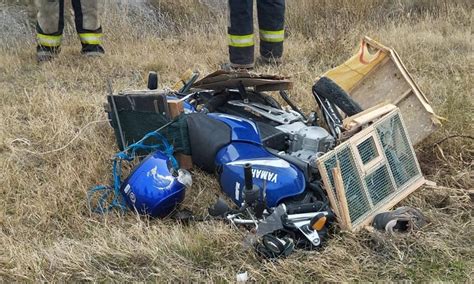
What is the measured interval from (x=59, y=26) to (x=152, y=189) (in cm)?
332

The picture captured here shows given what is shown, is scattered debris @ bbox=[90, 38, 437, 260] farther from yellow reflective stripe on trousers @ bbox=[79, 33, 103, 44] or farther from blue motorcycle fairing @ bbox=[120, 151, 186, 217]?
yellow reflective stripe on trousers @ bbox=[79, 33, 103, 44]

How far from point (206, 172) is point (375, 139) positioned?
96cm

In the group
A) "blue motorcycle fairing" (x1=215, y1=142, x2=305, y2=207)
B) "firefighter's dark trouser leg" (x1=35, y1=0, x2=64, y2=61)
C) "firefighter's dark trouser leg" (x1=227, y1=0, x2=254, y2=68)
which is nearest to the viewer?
"blue motorcycle fairing" (x1=215, y1=142, x2=305, y2=207)

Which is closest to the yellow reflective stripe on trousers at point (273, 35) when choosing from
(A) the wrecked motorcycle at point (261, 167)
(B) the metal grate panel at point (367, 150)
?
(A) the wrecked motorcycle at point (261, 167)

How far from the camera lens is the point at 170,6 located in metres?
7.34

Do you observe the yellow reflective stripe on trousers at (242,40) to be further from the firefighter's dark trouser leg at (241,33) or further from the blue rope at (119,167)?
the blue rope at (119,167)

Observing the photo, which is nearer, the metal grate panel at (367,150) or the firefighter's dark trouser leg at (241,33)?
the metal grate panel at (367,150)

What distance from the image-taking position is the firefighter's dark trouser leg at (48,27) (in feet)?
17.1

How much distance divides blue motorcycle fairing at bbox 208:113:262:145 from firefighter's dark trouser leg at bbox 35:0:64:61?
2916 millimetres

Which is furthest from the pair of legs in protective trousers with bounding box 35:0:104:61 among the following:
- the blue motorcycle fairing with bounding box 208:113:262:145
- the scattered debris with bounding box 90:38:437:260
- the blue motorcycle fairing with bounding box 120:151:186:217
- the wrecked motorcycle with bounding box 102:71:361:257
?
the blue motorcycle fairing with bounding box 120:151:186:217

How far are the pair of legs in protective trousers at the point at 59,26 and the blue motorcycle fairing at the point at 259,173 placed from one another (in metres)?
3.03

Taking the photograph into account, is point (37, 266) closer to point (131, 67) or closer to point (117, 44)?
point (131, 67)

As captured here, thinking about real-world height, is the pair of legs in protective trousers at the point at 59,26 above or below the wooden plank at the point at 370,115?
below

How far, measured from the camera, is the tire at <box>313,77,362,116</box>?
3.00 metres
